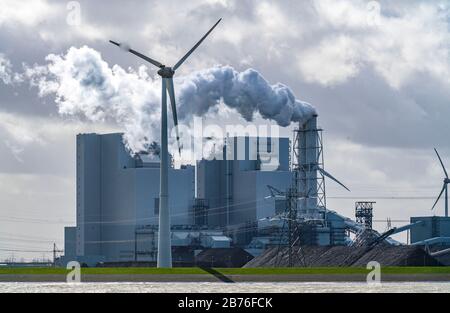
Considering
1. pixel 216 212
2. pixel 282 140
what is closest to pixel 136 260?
pixel 216 212

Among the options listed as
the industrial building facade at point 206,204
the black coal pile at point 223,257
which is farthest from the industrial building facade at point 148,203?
the black coal pile at point 223,257

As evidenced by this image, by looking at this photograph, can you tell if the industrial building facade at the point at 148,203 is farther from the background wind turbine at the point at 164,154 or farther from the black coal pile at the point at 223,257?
the background wind turbine at the point at 164,154

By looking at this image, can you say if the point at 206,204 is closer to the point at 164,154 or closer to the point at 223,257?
the point at 223,257

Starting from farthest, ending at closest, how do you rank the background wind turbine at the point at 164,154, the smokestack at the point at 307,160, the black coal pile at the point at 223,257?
1. the smokestack at the point at 307,160
2. the black coal pile at the point at 223,257
3. the background wind turbine at the point at 164,154

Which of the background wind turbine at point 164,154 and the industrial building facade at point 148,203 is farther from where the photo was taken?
the industrial building facade at point 148,203

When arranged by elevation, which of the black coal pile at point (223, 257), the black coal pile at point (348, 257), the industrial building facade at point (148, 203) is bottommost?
the black coal pile at point (223, 257)

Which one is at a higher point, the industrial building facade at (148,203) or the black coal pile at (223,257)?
the industrial building facade at (148,203)

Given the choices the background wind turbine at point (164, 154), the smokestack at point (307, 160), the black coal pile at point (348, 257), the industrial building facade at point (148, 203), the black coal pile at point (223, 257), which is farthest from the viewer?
the industrial building facade at point (148, 203)

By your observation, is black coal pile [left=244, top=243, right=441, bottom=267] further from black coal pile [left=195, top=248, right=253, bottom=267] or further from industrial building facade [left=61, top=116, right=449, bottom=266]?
industrial building facade [left=61, top=116, right=449, bottom=266]

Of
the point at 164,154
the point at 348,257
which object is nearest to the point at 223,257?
the point at 348,257

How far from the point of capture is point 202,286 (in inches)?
2736

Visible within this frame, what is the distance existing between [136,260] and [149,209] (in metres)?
8.39

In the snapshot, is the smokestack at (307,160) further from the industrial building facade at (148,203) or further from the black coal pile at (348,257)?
the black coal pile at (348,257)
